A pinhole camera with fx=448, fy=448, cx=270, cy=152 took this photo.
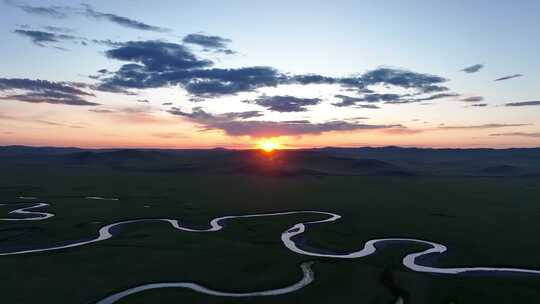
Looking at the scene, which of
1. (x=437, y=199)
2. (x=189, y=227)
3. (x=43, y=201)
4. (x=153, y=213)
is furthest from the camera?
(x=437, y=199)

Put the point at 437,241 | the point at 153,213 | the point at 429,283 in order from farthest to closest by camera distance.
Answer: the point at 153,213 < the point at 437,241 < the point at 429,283

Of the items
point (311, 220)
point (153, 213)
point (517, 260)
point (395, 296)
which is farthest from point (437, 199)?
point (395, 296)

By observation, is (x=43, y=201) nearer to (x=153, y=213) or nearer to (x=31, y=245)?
(x=153, y=213)

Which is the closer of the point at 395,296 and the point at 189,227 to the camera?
the point at 395,296
